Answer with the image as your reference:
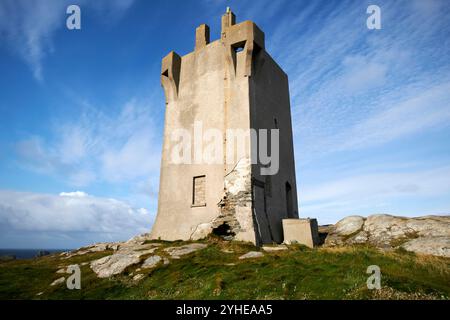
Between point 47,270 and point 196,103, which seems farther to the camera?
point 196,103

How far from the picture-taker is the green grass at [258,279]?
745 centimetres

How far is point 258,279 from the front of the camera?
8.88m

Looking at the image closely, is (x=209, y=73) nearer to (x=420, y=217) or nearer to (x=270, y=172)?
(x=270, y=172)

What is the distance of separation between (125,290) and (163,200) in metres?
9.37

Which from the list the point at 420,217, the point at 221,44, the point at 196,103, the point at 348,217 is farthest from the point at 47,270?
the point at 420,217

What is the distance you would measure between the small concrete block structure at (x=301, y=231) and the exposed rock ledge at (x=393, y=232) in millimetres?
1413

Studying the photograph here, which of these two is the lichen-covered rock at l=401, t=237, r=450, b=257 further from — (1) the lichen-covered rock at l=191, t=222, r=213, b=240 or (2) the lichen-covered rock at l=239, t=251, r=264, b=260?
(1) the lichen-covered rock at l=191, t=222, r=213, b=240

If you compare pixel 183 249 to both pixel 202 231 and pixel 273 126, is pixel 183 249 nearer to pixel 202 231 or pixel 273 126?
pixel 202 231

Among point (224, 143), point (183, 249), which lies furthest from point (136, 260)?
point (224, 143)

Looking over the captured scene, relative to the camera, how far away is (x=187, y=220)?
1784cm

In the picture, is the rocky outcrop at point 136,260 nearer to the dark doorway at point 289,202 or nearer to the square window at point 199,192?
the square window at point 199,192

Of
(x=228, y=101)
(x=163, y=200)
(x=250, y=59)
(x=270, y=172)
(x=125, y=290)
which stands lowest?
(x=125, y=290)

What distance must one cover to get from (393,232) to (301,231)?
221 inches

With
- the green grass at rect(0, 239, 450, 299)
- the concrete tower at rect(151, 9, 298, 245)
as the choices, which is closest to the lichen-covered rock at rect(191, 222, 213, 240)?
the concrete tower at rect(151, 9, 298, 245)
